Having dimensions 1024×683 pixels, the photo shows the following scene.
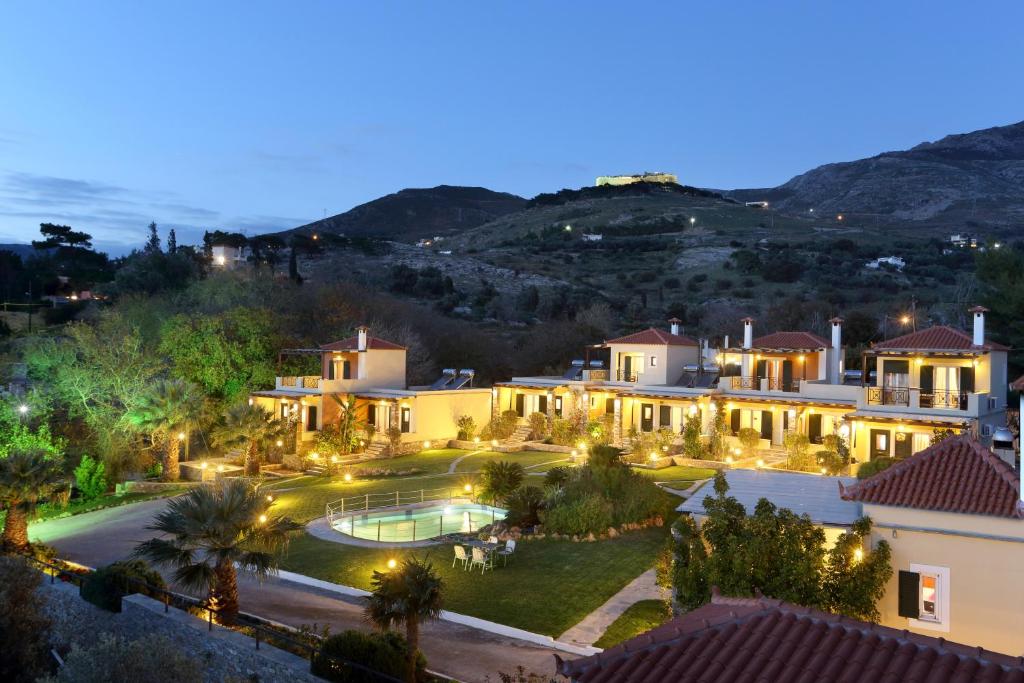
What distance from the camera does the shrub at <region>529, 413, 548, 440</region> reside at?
3756cm

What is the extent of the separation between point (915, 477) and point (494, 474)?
13.8 metres

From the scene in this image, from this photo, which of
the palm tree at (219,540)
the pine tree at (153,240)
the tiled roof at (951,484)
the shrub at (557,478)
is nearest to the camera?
the tiled roof at (951,484)

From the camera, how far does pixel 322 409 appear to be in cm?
3741

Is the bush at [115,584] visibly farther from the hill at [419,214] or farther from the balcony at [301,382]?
the hill at [419,214]

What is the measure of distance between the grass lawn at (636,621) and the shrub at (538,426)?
20721 mm

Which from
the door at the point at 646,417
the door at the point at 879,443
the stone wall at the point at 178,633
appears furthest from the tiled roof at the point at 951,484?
the door at the point at 646,417

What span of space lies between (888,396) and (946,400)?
1880 mm

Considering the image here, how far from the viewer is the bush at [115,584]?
17312mm

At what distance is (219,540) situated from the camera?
15.3 metres

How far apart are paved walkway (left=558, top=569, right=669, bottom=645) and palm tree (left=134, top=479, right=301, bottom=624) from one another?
598 centimetres

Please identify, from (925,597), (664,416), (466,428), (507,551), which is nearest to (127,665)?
(507,551)

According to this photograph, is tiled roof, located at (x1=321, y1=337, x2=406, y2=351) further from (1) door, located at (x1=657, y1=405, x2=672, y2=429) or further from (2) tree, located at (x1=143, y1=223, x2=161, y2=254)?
(2) tree, located at (x1=143, y1=223, x2=161, y2=254)

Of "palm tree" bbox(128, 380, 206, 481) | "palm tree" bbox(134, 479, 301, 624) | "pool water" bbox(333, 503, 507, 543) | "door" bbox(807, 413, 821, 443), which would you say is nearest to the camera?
"palm tree" bbox(134, 479, 301, 624)

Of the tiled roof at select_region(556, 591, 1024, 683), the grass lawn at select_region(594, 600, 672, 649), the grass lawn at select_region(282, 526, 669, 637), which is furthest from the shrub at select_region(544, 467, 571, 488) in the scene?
the tiled roof at select_region(556, 591, 1024, 683)
